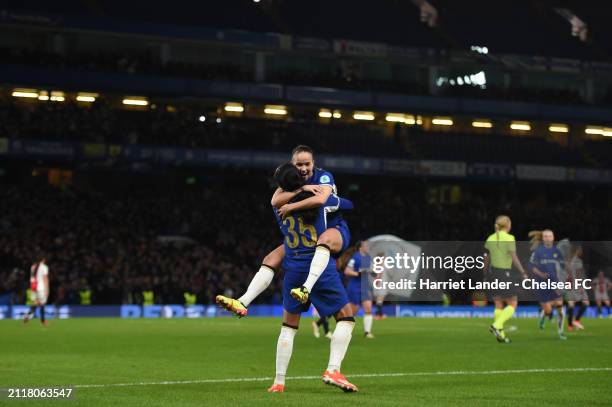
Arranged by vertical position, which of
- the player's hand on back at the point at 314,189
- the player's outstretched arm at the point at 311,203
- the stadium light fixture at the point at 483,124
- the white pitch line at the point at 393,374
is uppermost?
the stadium light fixture at the point at 483,124

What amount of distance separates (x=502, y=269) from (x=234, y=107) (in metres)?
39.2

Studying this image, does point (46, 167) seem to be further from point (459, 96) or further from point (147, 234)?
point (459, 96)

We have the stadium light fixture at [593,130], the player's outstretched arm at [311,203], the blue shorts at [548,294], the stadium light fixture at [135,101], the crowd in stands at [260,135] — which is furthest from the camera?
the stadium light fixture at [593,130]

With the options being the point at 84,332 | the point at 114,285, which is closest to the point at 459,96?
the point at 114,285

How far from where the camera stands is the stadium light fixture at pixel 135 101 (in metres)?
58.4

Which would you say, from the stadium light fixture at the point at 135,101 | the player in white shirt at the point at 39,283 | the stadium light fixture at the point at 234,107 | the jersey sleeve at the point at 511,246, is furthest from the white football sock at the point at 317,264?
the stadium light fixture at the point at 234,107

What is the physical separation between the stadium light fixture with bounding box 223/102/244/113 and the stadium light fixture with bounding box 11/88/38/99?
1043 cm

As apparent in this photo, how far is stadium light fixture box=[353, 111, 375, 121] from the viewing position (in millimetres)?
63612

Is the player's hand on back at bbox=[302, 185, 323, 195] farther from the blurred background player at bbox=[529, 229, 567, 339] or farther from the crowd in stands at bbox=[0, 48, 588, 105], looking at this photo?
the crowd in stands at bbox=[0, 48, 588, 105]

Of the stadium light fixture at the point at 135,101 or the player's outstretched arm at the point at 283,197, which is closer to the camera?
the player's outstretched arm at the point at 283,197

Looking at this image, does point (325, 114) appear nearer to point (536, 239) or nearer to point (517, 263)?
point (536, 239)

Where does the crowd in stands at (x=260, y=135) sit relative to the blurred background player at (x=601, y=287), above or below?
above

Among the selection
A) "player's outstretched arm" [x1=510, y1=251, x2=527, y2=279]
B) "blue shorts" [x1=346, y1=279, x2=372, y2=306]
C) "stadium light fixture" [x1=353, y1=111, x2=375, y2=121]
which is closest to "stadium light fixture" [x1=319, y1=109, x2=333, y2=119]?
"stadium light fixture" [x1=353, y1=111, x2=375, y2=121]

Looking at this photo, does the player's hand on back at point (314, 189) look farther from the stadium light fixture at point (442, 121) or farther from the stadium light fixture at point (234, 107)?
the stadium light fixture at point (442, 121)
